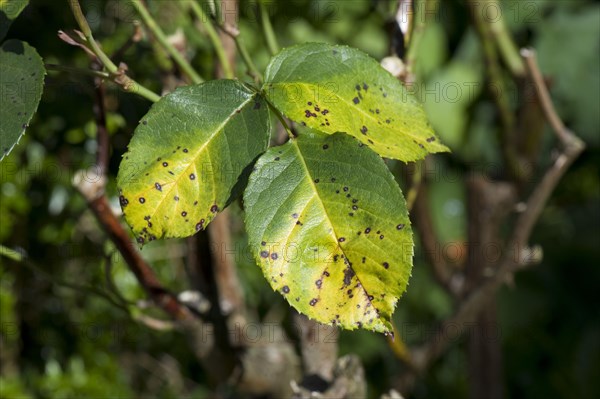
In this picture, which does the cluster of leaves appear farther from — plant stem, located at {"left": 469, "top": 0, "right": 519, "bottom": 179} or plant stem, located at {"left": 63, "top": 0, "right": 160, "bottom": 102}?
plant stem, located at {"left": 469, "top": 0, "right": 519, "bottom": 179}

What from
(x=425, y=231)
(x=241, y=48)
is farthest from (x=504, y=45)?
(x=241, y=48)

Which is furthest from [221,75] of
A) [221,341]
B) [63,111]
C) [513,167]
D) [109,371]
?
[109,371]

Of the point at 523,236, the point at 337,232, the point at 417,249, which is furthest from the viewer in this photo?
the point at 417,249

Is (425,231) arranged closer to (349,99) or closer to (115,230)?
(115,230)

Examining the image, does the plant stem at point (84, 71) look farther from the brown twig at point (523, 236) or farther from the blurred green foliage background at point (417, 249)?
the brown twig at point (523, 236)

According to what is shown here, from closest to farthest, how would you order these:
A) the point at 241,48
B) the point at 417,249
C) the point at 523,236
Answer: the point at 241,48 < the point at 523,236 < the point at 417,249

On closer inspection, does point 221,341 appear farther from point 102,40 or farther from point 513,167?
point 513,167
